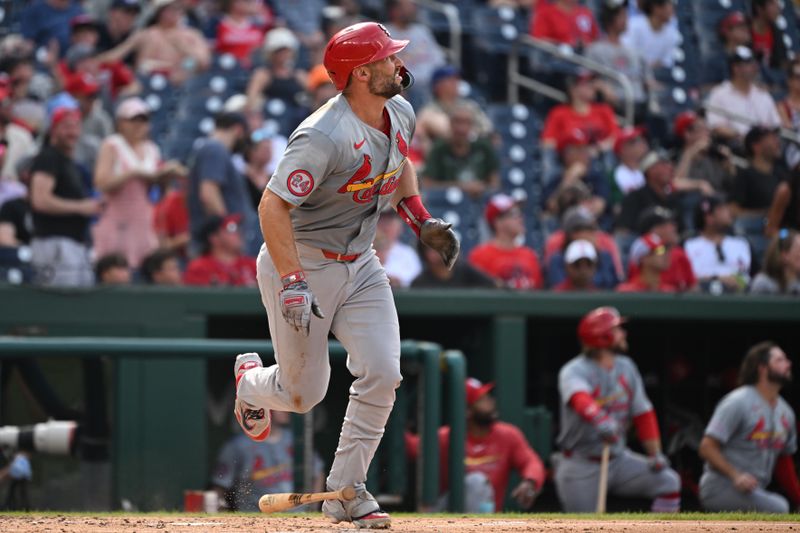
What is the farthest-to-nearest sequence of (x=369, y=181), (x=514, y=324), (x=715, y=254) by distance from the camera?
(x=715, y=254) → (x=514, y=324) → (x=369, y=181)

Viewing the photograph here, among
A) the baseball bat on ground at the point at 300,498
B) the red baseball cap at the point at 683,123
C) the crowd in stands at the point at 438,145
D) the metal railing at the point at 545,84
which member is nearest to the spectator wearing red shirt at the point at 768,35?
the crowd in stands at the point at 438,145

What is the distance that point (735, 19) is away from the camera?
13.3 m

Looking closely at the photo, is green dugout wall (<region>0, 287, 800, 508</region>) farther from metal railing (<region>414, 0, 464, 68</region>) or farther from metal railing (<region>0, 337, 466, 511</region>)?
metal railing (<region>414, 0, 464, 68</region>)

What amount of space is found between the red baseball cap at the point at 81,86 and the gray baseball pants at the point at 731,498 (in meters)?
5.16

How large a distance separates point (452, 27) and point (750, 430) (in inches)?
210

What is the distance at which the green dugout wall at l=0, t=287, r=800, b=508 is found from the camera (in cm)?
838

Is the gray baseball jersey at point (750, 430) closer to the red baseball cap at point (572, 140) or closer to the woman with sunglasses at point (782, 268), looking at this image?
the woman with sunglasses at point (782, 268)

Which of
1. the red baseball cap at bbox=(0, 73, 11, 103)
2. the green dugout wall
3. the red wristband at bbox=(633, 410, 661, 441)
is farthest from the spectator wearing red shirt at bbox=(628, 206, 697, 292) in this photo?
the red baseball cap at bbox=(0, 73, 11, 103)

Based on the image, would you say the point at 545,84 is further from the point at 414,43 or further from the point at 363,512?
the point at 363,512

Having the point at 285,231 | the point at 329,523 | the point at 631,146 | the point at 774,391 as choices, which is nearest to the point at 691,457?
the point at 774,391

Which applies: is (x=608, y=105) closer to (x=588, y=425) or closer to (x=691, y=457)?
(x=691, y=457)

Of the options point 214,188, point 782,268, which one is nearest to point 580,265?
point 782,268

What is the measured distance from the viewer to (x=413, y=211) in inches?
208

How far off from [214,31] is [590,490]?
546 centimetres
